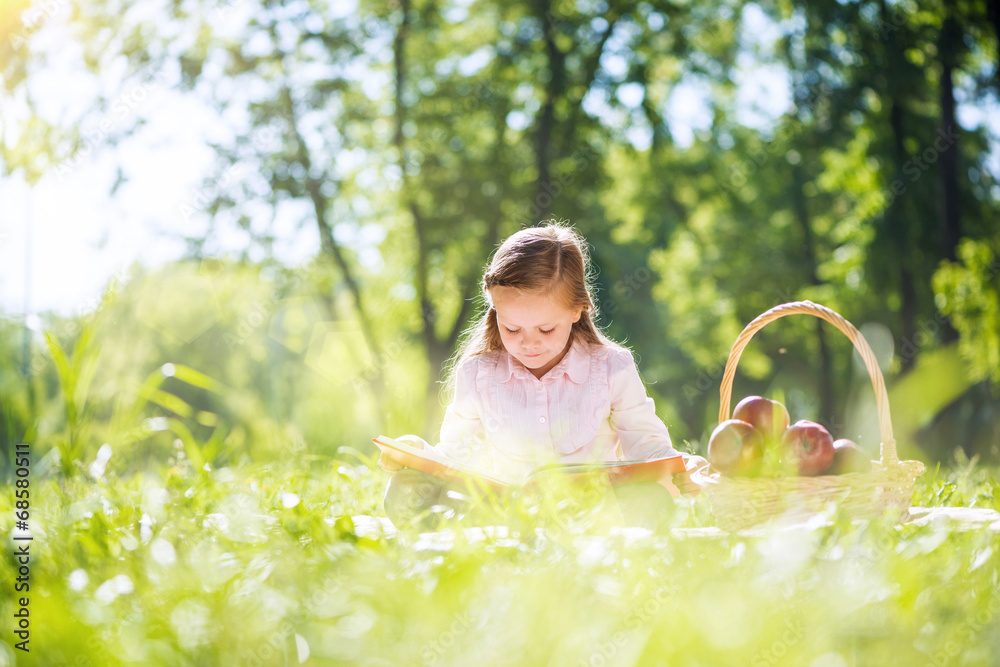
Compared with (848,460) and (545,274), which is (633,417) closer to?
(545,274)

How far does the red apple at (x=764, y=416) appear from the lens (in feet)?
9.30

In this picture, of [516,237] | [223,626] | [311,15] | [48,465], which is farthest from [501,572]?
[311,15]

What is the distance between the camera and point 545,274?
283cm

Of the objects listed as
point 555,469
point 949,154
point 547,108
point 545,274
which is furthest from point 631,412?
point 547,108

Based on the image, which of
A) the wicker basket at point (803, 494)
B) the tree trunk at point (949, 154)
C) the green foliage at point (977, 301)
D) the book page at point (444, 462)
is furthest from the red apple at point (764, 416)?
the tree trunk at point (949, 154)

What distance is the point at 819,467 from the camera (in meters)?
2.63

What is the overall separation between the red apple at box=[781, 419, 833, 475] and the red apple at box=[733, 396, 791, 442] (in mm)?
138

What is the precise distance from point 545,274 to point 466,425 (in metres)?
0.73

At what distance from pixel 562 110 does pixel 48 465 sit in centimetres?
830

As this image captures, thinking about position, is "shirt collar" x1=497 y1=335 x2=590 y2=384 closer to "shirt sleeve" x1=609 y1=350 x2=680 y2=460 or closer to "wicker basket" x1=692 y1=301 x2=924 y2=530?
"shirt sleeve" x1=609 y1=350 x2=680 y2=460

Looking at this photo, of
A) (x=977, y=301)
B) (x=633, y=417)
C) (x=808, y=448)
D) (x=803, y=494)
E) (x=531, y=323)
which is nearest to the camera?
(x=803, y=494)

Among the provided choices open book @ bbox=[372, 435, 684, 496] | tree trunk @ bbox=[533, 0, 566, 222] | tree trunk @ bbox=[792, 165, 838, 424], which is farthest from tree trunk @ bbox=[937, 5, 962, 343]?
open book @ bbox=[372, 435, 684, 496]

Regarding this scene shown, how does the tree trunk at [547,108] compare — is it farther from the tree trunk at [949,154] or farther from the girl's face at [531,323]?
the girl's face at [531,323]

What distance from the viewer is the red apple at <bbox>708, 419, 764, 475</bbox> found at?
2520mm
